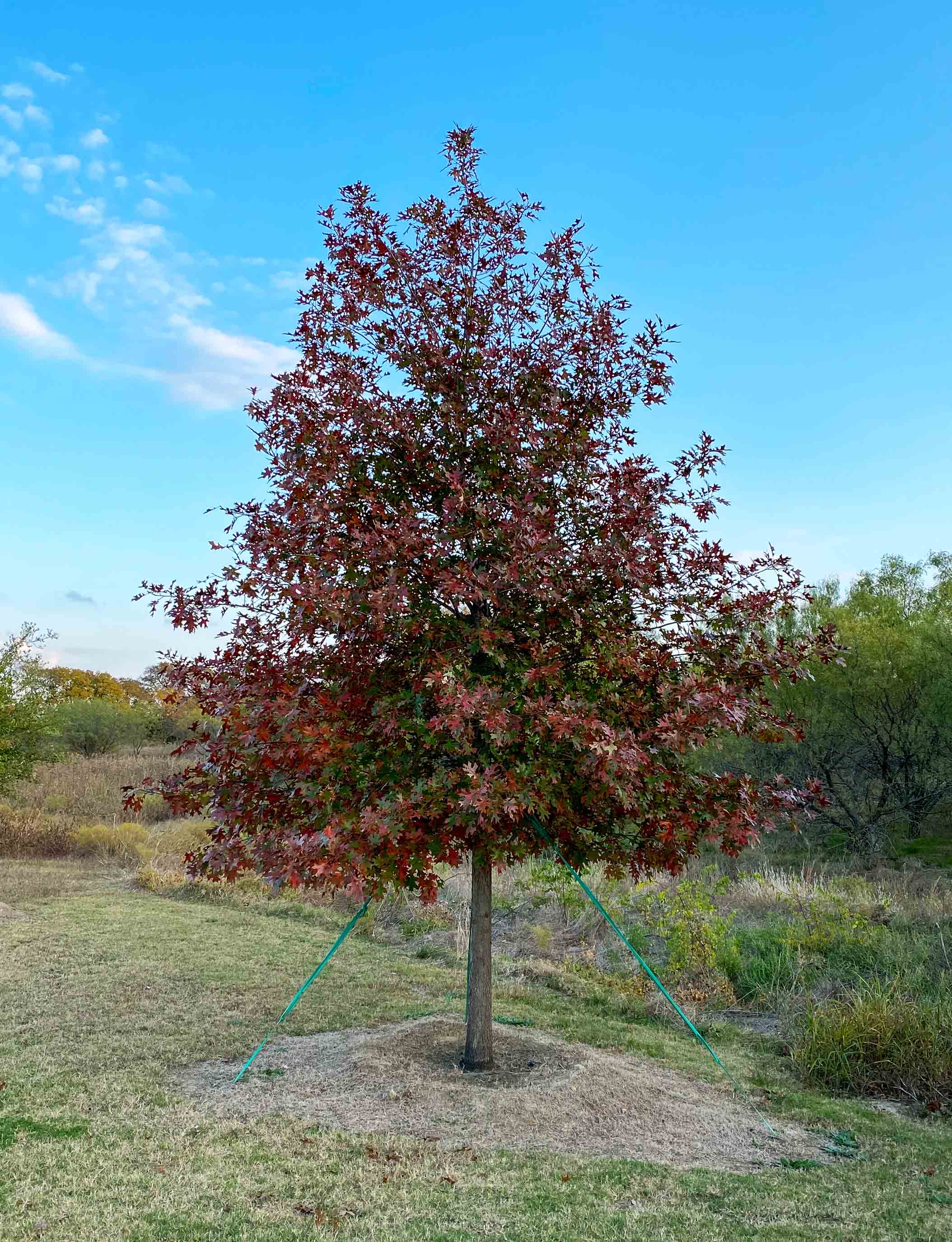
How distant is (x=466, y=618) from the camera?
5527 mm

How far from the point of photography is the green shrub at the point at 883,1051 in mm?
6078

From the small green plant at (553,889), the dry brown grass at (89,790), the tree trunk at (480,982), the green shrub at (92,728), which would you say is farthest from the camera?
the green shrub at (92,728)

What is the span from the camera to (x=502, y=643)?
5.18 metres

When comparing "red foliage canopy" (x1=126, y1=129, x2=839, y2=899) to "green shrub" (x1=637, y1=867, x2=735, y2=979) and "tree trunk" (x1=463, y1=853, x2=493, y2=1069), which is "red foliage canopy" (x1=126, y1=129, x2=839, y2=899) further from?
"green shrub" (x1=637, y1=867, x2=735, y2=979)

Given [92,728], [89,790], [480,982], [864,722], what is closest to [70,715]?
[92,728]

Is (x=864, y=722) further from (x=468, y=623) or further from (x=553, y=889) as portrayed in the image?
(x=468, y=623)

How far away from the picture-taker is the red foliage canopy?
181 inches

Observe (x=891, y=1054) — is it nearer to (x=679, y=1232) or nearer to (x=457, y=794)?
(x=679, y=1232)

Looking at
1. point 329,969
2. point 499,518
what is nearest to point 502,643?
point 499,518

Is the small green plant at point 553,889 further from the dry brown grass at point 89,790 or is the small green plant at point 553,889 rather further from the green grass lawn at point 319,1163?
the dry brown grass at point 89,790

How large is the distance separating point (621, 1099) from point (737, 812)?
186cm

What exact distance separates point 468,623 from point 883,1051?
4121 millimetres

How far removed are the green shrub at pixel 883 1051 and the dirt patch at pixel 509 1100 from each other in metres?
0.89

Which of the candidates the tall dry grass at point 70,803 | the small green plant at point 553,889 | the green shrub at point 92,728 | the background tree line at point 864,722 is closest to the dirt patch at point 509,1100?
the small green plant at point 553,889
